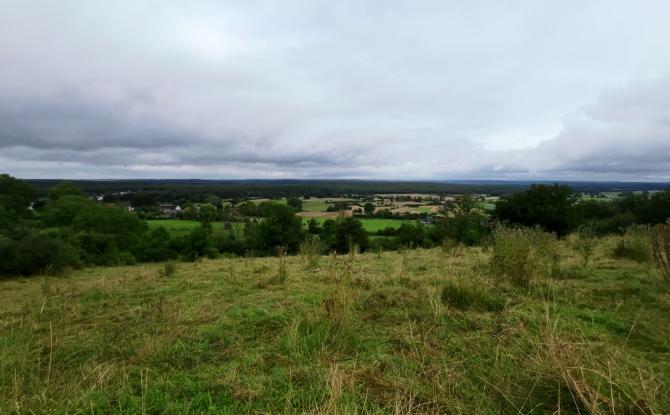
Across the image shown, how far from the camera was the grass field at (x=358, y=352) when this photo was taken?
250 cm

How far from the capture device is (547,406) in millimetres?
2443

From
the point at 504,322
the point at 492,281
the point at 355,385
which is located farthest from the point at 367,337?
the point at 492,281

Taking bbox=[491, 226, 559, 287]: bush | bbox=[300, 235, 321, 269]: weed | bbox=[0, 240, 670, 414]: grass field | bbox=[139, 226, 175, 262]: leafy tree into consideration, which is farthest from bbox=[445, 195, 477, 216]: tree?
bbox=[139, 226, 175, 262]: leafy tree

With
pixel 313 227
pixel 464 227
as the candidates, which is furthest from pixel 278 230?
pixel 464 227

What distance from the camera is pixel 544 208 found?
2597cm

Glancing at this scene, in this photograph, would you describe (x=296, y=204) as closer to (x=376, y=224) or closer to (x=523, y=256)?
(x=376, y=224)

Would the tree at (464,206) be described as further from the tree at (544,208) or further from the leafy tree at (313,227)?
the leafy tree at (313,227)

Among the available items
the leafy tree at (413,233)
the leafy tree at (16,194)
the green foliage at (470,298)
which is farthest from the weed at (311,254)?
the leafy tree at (16,194)

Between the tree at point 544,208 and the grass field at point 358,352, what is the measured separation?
22446 mm

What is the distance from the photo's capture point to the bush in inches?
224

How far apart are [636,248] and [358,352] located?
28.1 feet

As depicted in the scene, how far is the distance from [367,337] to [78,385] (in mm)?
2647

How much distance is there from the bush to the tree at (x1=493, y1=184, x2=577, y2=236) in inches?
820

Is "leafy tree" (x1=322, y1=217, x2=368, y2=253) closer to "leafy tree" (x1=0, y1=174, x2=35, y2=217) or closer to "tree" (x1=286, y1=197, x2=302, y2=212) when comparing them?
"tree" (x1=286, y1=197, x2=302, y2=212)
